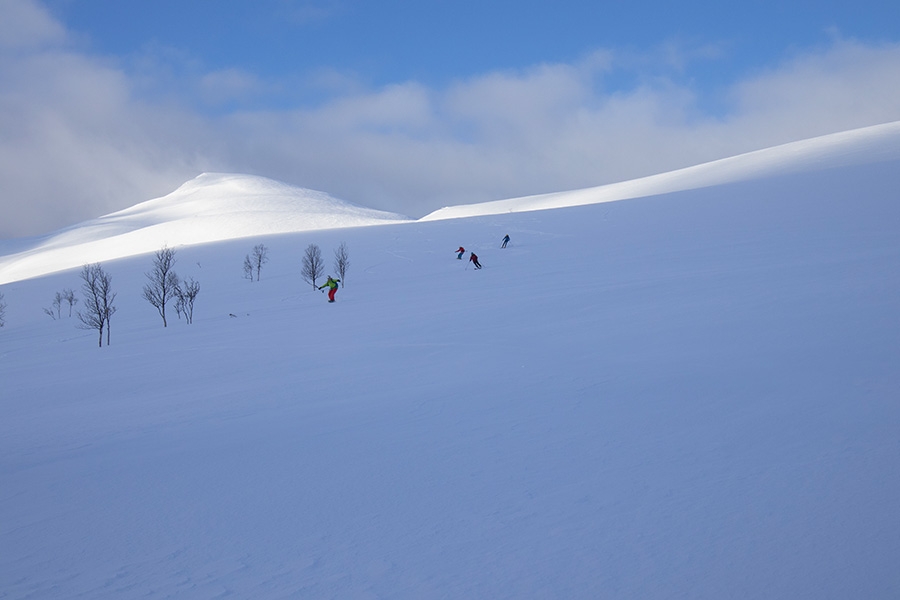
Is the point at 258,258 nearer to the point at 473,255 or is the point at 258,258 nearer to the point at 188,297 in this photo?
the point at 188,297

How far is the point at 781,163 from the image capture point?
54062 mm

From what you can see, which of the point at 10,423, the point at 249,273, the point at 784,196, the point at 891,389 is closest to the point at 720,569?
the point at 891,389

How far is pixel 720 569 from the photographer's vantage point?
3625mm

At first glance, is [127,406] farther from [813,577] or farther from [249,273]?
[249,273]

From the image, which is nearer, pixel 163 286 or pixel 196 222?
pixel 163 286

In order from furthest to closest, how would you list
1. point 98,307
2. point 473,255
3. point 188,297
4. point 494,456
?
point 188,297 → point 473,255 → point 98,307 → point 494,456

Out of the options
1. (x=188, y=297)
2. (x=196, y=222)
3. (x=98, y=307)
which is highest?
(x=196, y=222)

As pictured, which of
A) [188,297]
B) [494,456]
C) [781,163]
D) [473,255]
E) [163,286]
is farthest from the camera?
[781,163]

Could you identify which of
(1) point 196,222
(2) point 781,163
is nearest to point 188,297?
(2) point 781,163

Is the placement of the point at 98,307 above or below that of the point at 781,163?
below

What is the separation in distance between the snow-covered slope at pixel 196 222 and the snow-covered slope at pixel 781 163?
39.5 meters

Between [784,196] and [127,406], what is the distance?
40991 mm

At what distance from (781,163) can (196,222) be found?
91442 mm

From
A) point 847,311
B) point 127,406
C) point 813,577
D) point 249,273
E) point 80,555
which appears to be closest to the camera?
point 813,577
